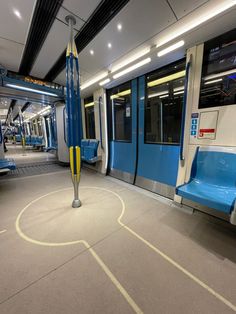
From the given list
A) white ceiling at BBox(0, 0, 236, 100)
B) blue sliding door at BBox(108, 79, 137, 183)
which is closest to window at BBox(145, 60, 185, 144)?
white ceiling at BBox(0, 0, 236, 100)

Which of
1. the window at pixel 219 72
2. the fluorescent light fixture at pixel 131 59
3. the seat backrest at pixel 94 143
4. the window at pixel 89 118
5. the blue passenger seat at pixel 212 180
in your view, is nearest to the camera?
the blue passenger seat at pixel 212 180

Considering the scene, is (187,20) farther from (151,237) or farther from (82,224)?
(82,224)

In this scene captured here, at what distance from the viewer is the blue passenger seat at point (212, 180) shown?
1.72 meters

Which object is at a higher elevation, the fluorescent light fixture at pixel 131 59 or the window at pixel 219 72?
the fluorescent light fixture at pixel 131 59

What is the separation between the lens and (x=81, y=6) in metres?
1.80

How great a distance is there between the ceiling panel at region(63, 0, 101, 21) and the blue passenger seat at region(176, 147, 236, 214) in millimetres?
2525

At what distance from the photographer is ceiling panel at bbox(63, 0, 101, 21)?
5.72 feet

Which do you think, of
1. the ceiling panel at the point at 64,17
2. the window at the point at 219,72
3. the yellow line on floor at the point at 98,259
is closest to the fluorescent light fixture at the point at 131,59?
the window at the point at 219,72

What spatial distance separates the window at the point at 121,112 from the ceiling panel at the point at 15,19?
2.40 metres

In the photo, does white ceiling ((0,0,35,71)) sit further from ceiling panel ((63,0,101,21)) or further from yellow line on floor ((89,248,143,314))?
yellow line on floor ((89,248,143,314))

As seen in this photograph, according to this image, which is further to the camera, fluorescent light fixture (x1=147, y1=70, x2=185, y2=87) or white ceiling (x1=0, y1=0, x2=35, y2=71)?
fluorescent light fixture (x1=147, y1=70, x2=185, y2=87)

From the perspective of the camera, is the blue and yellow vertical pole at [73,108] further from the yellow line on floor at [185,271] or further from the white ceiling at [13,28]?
the yellow line on floor at [185,271]

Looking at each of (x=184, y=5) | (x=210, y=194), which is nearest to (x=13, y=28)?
(x=184, y=5)

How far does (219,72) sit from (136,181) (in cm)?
271
